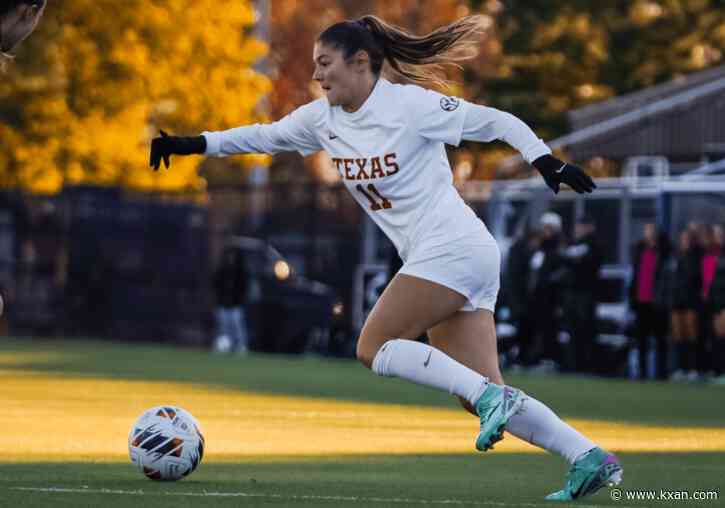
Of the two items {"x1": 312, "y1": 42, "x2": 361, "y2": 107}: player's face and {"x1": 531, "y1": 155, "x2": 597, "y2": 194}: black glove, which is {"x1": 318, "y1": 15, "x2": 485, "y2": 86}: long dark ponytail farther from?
{"x1": 531, "y1": 155, "x2": 597, "y2": 194}: black glove

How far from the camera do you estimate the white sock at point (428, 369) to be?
8.21 meters

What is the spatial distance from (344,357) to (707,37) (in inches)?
1028

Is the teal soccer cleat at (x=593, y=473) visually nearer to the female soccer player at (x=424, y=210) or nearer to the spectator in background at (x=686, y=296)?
the female soccer player at (x=424, y=210)

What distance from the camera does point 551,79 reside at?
51875mm

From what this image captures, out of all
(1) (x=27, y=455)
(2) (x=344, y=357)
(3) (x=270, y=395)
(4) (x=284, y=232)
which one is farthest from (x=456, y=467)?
(4) (x=284, y=232)

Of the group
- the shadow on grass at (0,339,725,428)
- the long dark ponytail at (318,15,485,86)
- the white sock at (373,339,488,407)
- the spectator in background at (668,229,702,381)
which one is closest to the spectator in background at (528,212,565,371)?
the shadow on grass at (0,339,725,428)

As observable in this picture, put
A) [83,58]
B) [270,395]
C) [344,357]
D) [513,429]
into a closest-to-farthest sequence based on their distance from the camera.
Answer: [513,429] → [270,395] → [344,357] → [83,58]

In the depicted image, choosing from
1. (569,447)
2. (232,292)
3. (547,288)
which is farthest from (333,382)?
(569,447)

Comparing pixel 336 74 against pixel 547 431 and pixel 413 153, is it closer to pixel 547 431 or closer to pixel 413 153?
pixel 413 153

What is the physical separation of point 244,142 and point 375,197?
93 centimetres

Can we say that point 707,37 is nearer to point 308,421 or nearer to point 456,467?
point 308,421

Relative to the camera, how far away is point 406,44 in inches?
362

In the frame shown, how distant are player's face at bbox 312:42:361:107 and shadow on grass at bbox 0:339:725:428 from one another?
779cm

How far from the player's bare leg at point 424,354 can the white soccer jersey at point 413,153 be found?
0.83ft
